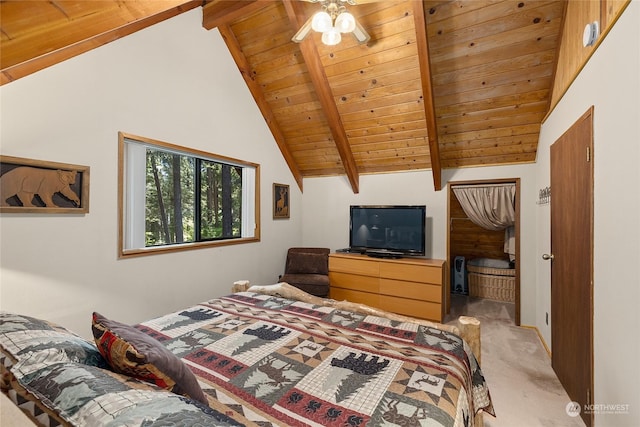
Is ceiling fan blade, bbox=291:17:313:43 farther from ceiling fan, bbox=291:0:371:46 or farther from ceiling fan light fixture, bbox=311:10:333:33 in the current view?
ceiling fan light fixture, bbox=311:10:333:33

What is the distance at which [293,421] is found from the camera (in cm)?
90

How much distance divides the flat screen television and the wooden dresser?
0.14 meters

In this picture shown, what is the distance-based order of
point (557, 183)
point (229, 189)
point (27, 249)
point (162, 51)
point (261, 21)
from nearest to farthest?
1. point (27, 249)
2. point (557, 183)
3. point (162, 51)
4. point (261, 21)
5. point (229, 189)

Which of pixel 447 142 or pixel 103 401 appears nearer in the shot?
pixel 103 401

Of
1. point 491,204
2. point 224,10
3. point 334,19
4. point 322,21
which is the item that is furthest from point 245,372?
point 491,204

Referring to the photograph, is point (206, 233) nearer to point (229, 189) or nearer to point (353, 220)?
point (229, 189)

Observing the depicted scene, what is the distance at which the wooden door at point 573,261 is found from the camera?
1.64 meters

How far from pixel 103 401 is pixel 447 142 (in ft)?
12.2

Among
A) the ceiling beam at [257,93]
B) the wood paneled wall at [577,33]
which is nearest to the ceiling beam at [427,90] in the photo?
the wood paneled wall at [577,33]

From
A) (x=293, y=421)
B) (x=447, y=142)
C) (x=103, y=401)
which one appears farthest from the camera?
(x=447, y=142)

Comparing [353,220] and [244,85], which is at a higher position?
[244,85]

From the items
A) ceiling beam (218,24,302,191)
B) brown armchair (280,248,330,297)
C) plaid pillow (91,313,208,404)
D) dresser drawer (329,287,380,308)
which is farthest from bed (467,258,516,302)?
plaid pillow (91,313,208,404)

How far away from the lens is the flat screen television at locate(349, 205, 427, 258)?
356cm

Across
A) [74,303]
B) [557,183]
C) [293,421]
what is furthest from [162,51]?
[557,183]
